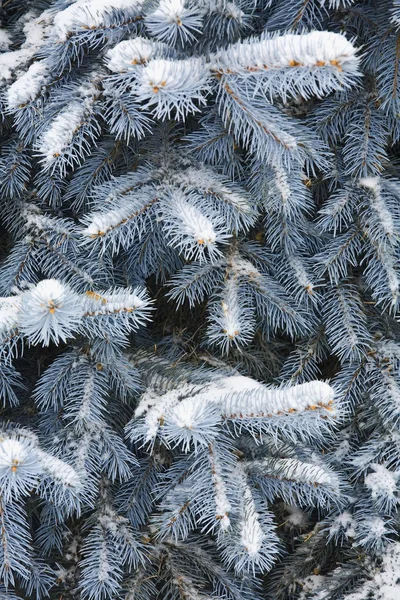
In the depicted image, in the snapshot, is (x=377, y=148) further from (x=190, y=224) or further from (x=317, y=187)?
(x=190, y=224)

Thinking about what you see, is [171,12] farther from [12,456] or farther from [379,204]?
[12,456]

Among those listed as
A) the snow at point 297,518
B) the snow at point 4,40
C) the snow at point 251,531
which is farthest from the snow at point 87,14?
the snow at point 297,518

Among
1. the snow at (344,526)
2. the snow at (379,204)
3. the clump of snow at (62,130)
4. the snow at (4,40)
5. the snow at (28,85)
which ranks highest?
the snow at (4,40)

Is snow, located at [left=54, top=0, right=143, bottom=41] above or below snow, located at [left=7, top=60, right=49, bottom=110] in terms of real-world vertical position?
above

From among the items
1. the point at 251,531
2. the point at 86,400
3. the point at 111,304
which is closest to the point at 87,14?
the point at 111,304

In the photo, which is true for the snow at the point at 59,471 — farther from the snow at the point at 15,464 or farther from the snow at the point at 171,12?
the snow at the point at 171,12

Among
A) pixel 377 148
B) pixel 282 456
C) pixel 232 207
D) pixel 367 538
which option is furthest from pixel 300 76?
pixel 367 538

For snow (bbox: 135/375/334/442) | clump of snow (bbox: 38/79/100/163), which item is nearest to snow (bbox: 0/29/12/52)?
clump of snow (bbox: 38/79/100/163)

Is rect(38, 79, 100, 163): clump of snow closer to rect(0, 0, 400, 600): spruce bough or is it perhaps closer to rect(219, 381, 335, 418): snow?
rect(0, 0, 400, 600): spruce bough
